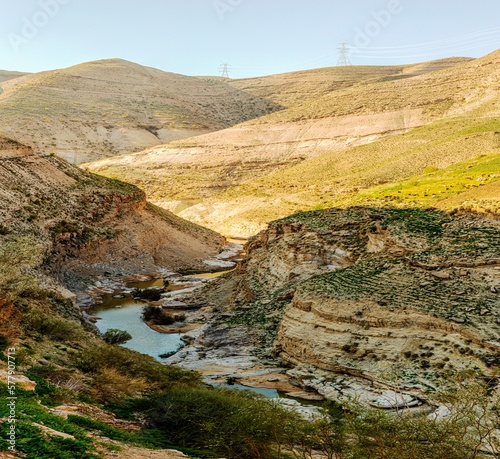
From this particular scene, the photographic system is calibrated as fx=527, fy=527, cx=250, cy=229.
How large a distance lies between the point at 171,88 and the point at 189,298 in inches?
5284

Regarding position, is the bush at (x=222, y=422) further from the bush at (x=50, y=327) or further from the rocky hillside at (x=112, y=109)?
the rocky hillside at (x=112, y=109)

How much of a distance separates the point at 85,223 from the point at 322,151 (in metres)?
54.3

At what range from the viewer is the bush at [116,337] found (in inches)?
982

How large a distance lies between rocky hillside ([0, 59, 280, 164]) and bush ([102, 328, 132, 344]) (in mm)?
73848

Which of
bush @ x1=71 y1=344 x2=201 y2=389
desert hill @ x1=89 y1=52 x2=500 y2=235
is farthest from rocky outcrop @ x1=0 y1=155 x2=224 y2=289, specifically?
bush @ x1=71 y1=344 x2=201 y2=389

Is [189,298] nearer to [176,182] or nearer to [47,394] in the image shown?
[47,394]

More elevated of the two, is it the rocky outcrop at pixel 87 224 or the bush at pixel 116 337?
the rocky outcrop at pixel 87 224

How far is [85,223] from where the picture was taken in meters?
44.0

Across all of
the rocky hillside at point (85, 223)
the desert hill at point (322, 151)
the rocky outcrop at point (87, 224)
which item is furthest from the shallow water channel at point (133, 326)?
the desert hill at point (322, 151)

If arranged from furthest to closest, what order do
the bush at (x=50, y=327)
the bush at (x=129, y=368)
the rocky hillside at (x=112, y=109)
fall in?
the rocky hillside at (x=112, y=109), the bush at (x=50, y=327), the bush at (x=129, y=368)

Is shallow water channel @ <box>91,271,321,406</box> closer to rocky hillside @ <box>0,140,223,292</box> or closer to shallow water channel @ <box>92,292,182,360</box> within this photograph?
shallow water channel @ <box>92,292,182,360</box>

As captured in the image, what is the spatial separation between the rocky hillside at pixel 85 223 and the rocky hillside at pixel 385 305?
16.2 m

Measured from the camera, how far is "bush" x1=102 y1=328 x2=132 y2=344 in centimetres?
2494

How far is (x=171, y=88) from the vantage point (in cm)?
15875
